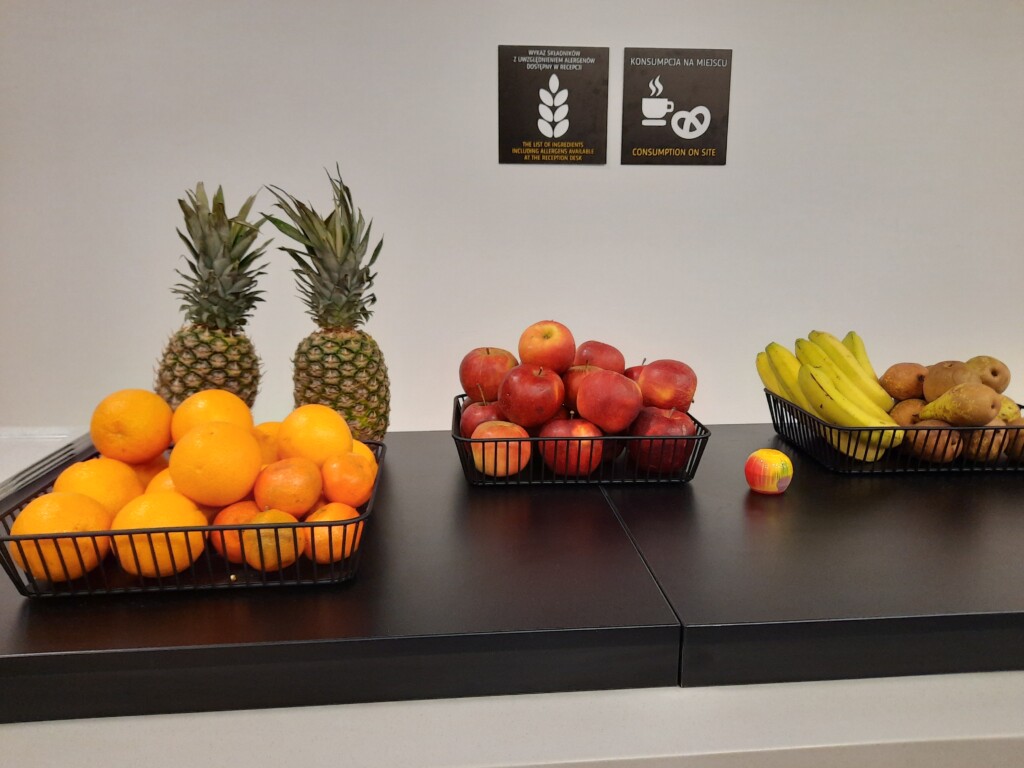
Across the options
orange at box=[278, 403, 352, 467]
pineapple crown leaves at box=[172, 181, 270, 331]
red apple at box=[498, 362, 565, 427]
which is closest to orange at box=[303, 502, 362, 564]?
orange at box=[278, 403, 352, 467]

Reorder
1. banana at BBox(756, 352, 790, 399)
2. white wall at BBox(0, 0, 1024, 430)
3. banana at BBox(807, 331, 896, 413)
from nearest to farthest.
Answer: banana at BBox(807, 331, 896, 413) → banana at BBox(756, 352, 790, 399) → white wall at BBox(0, 0, 1024, 430)

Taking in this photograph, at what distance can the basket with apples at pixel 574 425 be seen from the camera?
1.02 metres

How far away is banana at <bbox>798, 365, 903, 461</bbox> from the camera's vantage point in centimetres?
111

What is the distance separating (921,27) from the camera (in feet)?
9.85

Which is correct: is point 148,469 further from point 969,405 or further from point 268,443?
point 969,405

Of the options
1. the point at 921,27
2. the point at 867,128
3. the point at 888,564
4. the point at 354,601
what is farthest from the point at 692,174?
the point at 354,601

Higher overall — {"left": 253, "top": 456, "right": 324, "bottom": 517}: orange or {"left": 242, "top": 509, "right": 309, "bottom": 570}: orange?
{"left": 253, "top": 456, "right": 324, "bottom": 517}: orange

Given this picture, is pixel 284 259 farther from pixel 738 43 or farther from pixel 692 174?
pixel 738 43

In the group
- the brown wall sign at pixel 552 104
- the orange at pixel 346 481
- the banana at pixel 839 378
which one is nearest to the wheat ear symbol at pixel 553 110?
the brown wall sign at pixel 552 104

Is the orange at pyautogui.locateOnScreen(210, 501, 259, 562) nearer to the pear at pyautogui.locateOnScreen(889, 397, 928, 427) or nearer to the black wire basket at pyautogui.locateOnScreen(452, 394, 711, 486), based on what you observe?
→ the black wire basket at pyautogui.locateOnScreen(452, 394, 711, 486)

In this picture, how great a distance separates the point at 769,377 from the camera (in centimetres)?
138

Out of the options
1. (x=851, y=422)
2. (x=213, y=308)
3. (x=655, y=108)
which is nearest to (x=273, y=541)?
(x=213, y=308)

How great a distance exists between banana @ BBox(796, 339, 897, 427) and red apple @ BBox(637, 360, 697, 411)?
269 millimetres

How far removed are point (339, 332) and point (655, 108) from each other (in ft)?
6.94
